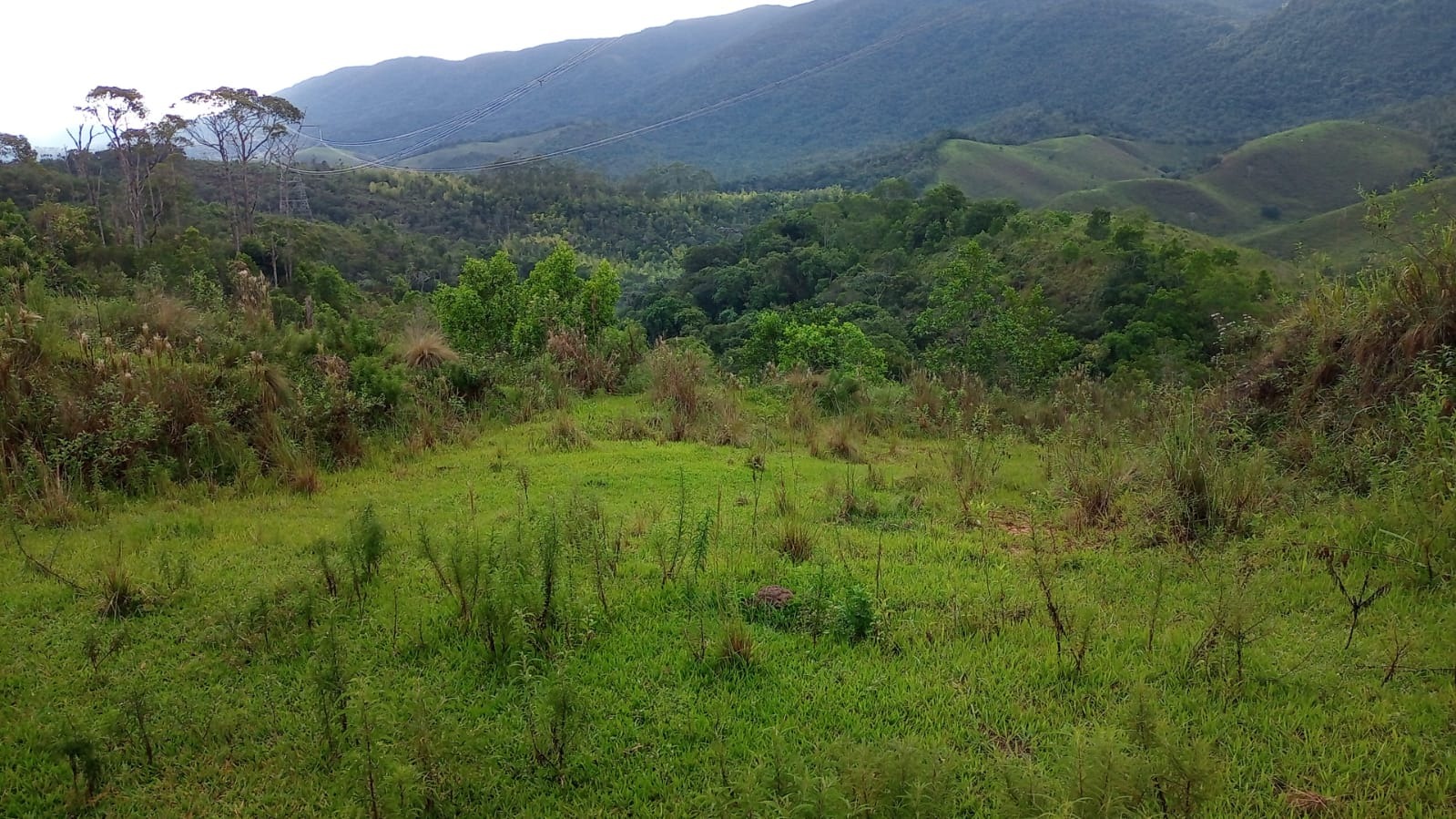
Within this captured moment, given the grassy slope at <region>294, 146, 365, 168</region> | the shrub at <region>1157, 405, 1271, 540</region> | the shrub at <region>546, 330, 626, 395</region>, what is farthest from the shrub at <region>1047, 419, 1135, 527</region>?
the grassy slope at <region>294, 146, 365, 168</region>

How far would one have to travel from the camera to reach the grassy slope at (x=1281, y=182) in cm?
6812

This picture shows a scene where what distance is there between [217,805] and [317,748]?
33 centimetres

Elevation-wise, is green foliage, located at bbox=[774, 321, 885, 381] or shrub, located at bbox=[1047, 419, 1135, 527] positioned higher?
shrub, located at bbox=[1047, 419, 1135, 527]

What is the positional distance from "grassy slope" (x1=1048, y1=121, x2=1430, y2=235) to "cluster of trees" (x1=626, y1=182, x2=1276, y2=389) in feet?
106

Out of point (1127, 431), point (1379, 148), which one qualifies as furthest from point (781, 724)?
point (1379, 148)

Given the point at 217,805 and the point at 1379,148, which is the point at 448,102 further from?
the point at 217,805

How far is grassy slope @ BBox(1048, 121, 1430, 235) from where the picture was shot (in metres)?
68.1

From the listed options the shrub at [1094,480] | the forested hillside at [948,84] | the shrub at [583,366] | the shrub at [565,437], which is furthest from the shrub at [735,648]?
the forested hillside at [948,84]

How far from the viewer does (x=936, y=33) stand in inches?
6294

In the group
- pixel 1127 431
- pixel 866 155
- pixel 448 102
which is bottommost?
pixel 1127 431

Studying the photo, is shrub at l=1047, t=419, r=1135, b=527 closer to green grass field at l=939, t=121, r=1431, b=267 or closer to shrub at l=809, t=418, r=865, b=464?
shrub at l=809, t=418, r=865, b=464

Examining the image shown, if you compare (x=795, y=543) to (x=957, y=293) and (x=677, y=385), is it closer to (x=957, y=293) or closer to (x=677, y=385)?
(x=677, y=385)

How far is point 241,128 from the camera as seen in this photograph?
41281 mm

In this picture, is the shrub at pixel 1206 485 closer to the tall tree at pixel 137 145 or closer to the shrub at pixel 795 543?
the shrub at pixel 795 543
